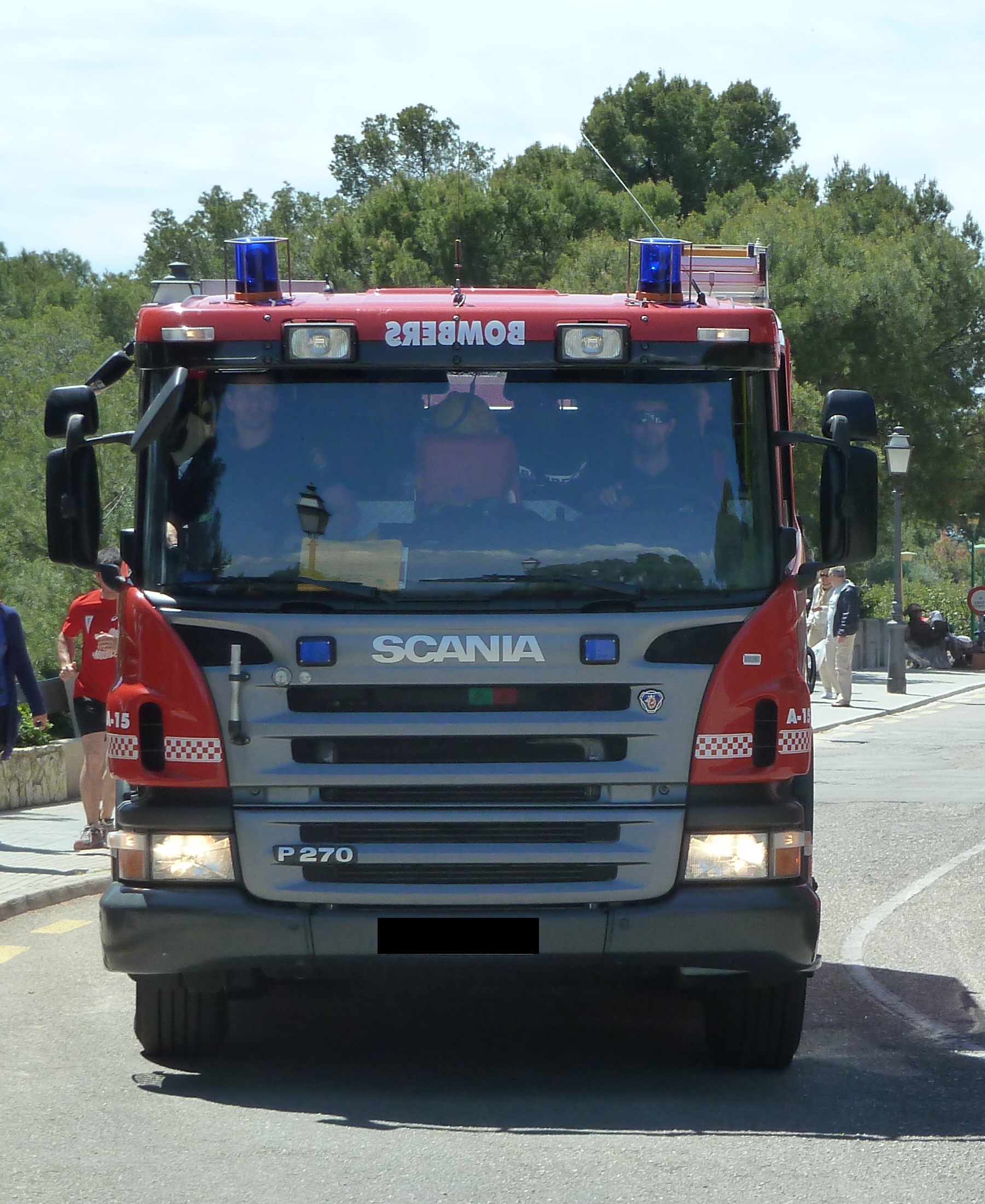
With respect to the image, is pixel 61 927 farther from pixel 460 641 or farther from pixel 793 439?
pixel 793 439

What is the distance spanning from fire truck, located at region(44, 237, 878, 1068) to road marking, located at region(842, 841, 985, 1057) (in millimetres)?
952

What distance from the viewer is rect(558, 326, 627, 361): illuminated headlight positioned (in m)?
5.96

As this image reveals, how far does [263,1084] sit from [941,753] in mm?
14107

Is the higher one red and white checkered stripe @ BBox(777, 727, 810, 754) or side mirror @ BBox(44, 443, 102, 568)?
side mirror @ BBox(44, 443, 102, 568)

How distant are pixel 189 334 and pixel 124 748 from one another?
1.34m

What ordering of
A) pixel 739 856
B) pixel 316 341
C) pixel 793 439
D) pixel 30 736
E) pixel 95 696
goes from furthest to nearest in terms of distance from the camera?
pixel 30 736 < pixel 95 696 < pixel 793 439 < pixel 316 341 < pixel 739 856

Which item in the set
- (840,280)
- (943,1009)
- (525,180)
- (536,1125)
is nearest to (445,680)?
(536,1125)

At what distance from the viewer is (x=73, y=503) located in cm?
597

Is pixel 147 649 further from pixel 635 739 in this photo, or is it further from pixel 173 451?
pixel 635 739

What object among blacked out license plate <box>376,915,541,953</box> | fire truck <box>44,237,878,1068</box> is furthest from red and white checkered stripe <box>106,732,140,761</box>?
blacked out license plate <box>376,915,541,953</box>

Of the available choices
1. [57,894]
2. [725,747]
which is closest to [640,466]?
[725,747]

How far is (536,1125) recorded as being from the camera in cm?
550

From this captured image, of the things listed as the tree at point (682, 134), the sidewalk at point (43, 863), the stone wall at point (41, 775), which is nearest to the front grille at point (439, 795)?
the sidewalk at point (43, 863)

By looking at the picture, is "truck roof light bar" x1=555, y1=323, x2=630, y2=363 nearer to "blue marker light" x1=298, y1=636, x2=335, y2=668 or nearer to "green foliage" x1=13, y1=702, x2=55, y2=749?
"blue marker light" x1=298, y1=636, x2=335, y2=668
